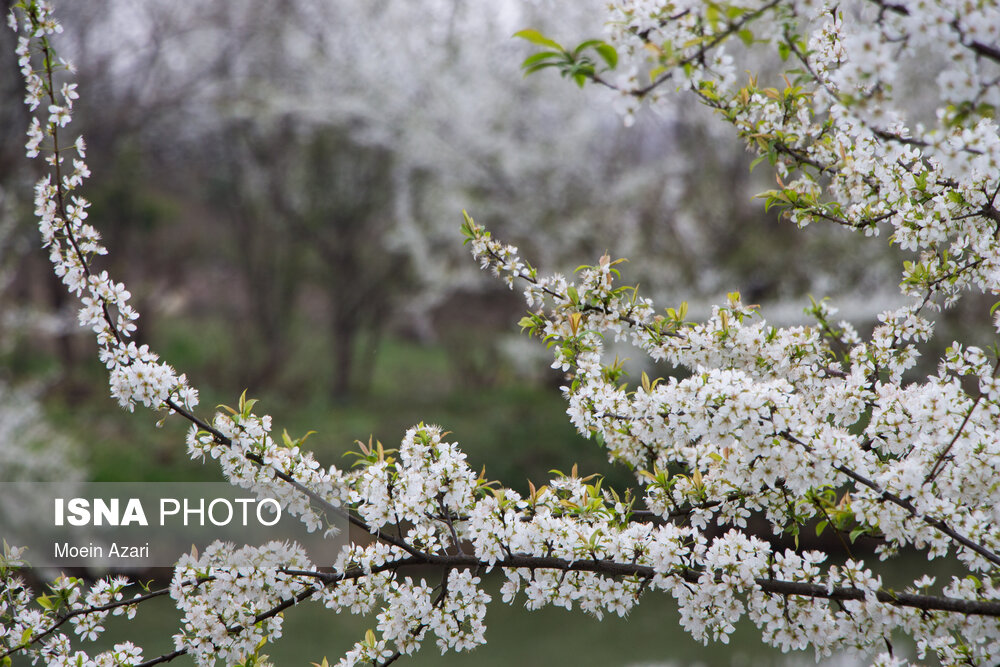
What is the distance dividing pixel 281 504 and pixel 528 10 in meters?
7.19

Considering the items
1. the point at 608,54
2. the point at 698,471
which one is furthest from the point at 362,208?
the point at 608,54

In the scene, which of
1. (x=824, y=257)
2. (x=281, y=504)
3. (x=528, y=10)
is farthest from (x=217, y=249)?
(x=281, y=504)

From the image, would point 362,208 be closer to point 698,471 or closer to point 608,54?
point 698,471

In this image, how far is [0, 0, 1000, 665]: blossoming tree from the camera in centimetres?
141

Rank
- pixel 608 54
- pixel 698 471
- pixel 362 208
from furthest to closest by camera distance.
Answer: pixel 362 208 → pixel 698 471 → pixel 608 54

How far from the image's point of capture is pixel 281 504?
5.31 feet

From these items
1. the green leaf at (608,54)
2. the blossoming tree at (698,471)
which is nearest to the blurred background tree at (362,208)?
the blossoming tree at (698,471)

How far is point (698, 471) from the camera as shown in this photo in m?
1.68

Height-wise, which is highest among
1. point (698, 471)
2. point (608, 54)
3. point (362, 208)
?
point (362, 208)

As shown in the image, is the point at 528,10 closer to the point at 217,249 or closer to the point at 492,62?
the point at 492,62

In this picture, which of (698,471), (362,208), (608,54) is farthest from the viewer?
(362,208)

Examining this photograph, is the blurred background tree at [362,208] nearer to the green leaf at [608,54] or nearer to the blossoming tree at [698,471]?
the blossoming tree at [698,471]

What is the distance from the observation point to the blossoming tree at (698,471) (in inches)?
55.6

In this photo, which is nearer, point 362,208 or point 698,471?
point 698,471
